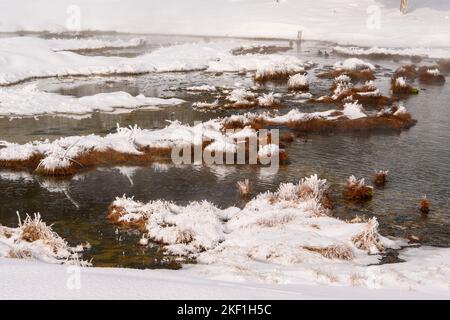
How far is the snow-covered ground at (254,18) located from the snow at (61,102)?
33.6m


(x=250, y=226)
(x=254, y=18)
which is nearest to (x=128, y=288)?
(x=250, y=226)

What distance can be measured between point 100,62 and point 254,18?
31907 mm

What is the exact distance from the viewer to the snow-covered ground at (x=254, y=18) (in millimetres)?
56875

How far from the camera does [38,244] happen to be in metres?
10.4

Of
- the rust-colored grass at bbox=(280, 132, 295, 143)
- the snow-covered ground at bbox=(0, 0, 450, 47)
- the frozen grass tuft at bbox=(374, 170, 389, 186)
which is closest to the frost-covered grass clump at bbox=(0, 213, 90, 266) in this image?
the frozen grass tuft at bbox=(374, 170, 389, 186)

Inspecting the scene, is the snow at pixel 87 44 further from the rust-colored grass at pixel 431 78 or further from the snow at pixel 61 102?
the rust-colored grass at pixel 431 78

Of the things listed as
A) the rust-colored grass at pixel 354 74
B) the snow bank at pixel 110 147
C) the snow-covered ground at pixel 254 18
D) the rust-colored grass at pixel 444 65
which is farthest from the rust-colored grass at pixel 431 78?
Answer: the snow-covered ground at pixel 254 18

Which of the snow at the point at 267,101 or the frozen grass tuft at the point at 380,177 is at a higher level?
the snow at the point at 267,101

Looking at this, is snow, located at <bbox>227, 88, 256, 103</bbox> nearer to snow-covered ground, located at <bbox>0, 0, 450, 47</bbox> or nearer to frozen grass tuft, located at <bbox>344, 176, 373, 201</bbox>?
frozen grass tuft, located at <bbox>344, 176, 373, 201</bbox>

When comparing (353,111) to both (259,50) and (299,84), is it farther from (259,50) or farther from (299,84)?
(259,50)

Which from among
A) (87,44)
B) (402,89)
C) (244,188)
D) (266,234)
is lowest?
(266,234)

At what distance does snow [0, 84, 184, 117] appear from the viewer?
78.4 feet

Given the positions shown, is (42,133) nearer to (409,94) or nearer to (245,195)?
(245,195)
